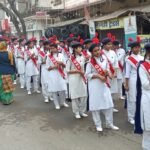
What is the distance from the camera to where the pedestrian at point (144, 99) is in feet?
14.8

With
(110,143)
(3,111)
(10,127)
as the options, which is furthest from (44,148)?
(3,111)

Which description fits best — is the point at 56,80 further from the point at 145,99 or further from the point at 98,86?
the point at 145,99

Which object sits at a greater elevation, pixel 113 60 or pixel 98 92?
pixel 113 60

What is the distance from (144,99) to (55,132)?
2.29 metres

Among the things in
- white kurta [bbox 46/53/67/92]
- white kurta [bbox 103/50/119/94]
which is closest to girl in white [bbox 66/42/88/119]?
white kurta [bbox 103/50/119/94]

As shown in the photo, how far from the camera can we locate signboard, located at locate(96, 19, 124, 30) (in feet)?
45.8

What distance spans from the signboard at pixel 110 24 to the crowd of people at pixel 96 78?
4.62m

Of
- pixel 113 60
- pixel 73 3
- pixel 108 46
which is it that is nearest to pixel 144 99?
pixel 108 46

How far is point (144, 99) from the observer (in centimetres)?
456

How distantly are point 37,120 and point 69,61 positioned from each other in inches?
58.1

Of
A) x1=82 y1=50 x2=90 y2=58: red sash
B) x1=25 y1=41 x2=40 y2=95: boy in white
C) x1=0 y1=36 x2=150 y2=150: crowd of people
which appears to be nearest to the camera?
x1=0 y1=36 x2=150 y2=150: crowd of people

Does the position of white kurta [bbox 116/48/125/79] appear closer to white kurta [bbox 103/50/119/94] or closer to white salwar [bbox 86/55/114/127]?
white kurta [bbox 103/50/119/94]

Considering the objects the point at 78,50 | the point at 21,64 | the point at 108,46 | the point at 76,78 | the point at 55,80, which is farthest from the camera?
the point at 21,64

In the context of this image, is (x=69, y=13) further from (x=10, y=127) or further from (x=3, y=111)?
(x=10, y=127)
